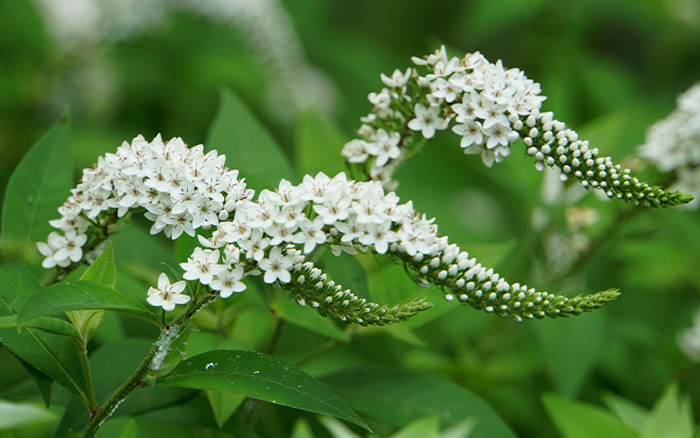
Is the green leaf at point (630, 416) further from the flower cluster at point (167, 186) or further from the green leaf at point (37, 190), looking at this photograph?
the green leaf at point (37, 190)

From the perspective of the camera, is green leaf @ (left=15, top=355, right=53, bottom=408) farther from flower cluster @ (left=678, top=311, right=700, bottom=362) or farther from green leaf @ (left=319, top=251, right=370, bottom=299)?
flower cluster @ (left=678, top=311, right=700, bottom=362)

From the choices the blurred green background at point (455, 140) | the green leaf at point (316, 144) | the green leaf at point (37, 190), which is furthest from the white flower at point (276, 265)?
the green leaf at point (316, 144)

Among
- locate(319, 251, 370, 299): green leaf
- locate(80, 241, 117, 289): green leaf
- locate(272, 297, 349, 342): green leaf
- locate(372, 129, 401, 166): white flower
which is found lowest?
locate(80, 241, 117, 289): green leaf

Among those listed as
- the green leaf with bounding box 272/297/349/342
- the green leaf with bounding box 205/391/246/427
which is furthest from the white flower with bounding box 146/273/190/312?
the green leaf with bounding box 272/297/349/342

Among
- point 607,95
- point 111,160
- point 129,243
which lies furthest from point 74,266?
point 607,95

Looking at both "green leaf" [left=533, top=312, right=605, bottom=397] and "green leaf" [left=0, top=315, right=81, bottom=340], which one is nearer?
"green leaf" [left=0, top=315, right=81, bottom=340]

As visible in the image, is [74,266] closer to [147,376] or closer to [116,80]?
[147,376]
